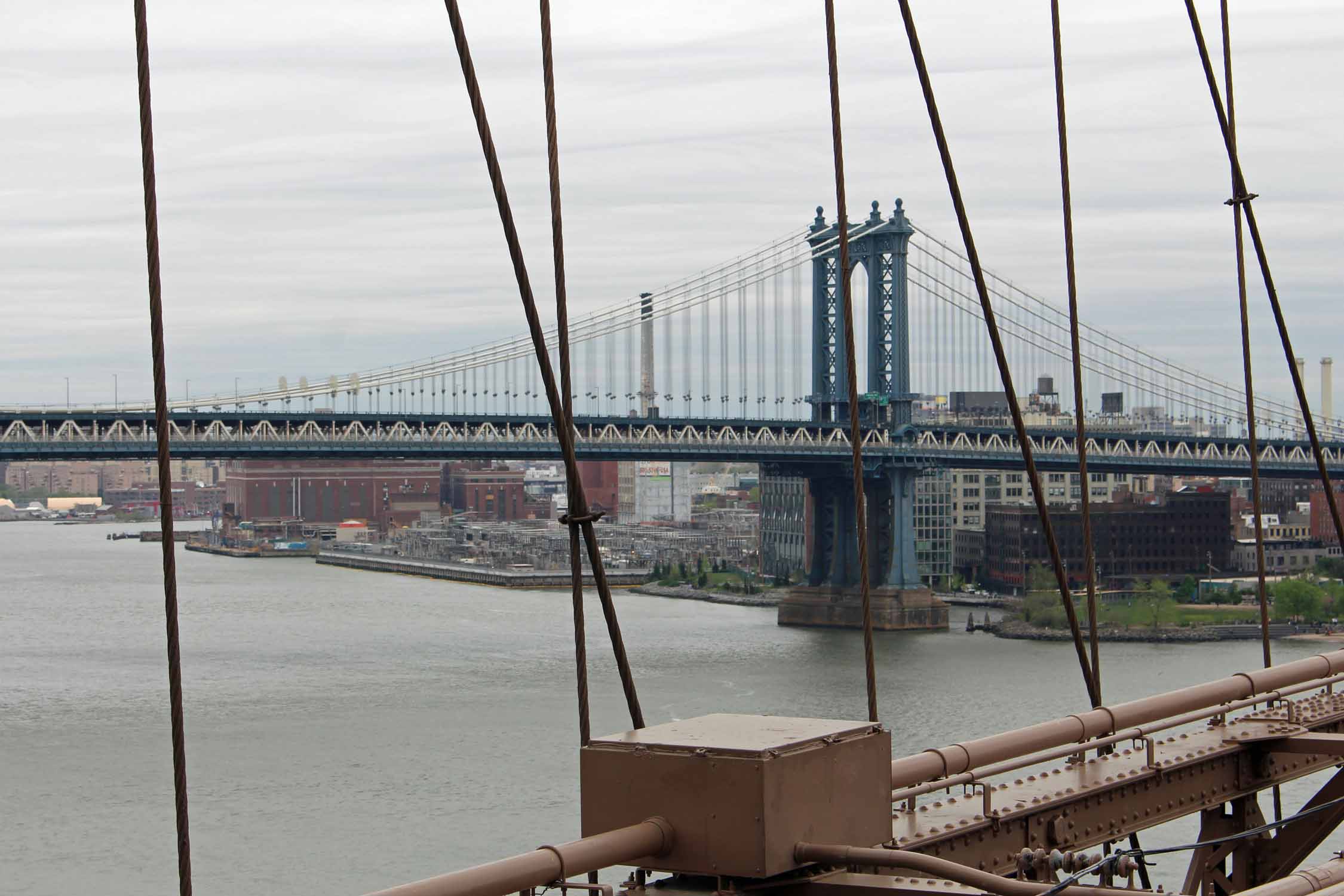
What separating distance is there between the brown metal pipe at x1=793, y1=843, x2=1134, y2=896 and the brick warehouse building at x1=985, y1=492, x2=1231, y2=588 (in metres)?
32.5

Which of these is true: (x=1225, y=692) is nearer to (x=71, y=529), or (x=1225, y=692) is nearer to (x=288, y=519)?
(x=288, y=519)

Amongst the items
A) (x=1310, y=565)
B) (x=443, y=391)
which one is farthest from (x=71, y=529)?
(x=1310, y=565)

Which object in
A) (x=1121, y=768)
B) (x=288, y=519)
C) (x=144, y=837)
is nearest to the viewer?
(x=1121, y=768)

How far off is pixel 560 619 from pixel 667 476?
143ft

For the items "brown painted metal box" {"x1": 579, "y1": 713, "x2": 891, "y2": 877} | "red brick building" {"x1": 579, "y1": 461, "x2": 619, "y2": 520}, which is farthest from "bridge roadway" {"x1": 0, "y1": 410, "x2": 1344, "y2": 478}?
"red brick building" {"x1": 579, "y1": 461, "x2": 619, "y2": 520}

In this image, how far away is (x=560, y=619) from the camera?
28266mm

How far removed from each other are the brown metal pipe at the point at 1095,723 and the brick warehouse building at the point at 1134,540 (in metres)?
29.9

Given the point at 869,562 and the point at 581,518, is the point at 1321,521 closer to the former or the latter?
the point at 869,562

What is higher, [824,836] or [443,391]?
[443,391]

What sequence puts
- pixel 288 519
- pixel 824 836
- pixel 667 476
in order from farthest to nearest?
1. pixel 667 476
2. pixel 288 519
3. pixel 824 836

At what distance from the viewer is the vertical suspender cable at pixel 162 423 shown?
2.42 meters

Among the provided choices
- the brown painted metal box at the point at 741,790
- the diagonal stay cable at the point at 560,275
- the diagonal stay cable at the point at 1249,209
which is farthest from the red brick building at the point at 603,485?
the brown painted metal box at the point at 741,790

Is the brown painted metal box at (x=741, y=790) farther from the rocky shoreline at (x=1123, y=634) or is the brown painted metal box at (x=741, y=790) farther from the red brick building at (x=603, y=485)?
the red brick building at (x=603, y=485)

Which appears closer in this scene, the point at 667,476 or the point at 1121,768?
the point at 1121,768
